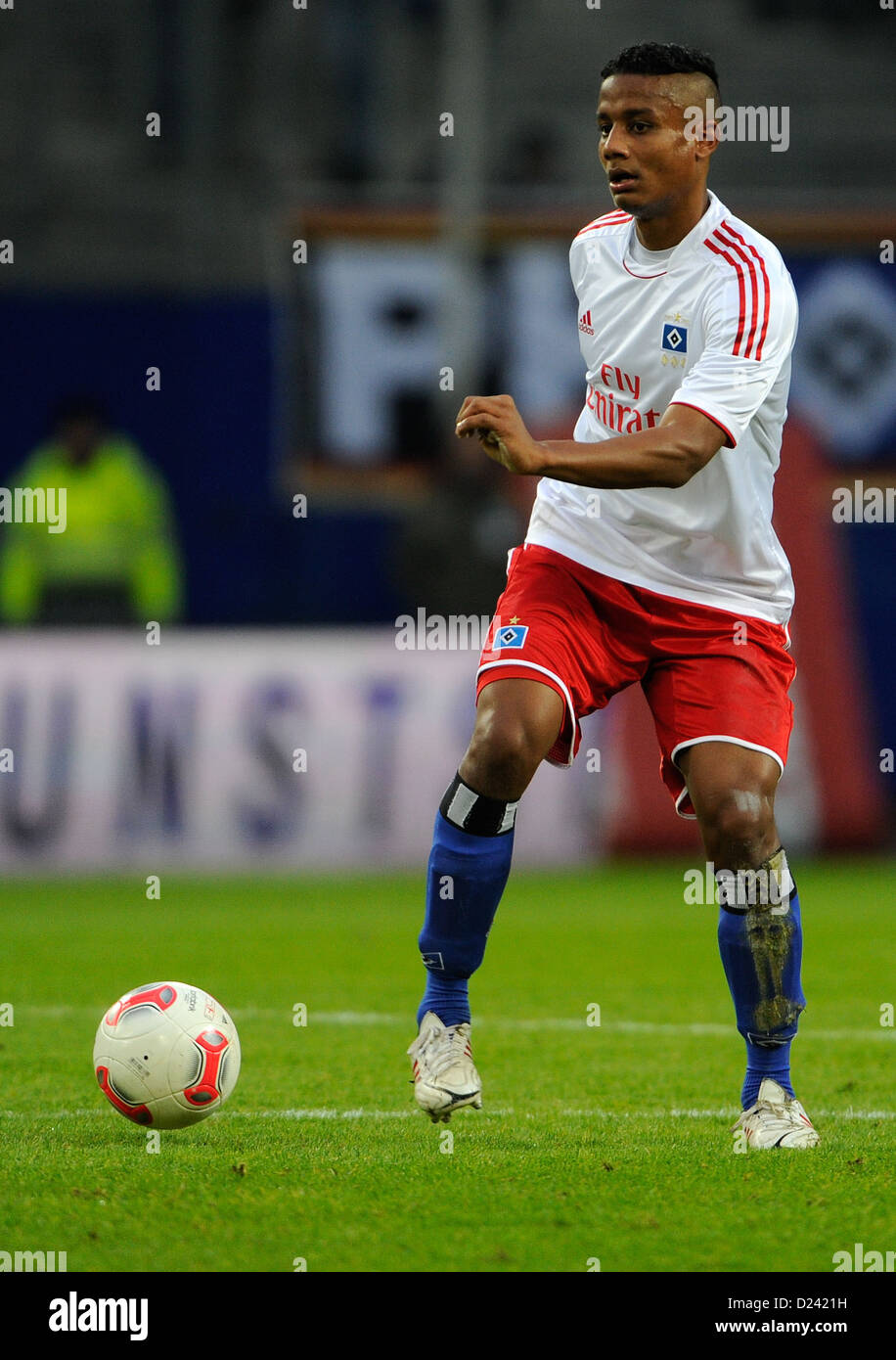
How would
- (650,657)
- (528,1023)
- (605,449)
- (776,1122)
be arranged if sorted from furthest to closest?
(528,1023), (650,657), (776,1122), (605,449)

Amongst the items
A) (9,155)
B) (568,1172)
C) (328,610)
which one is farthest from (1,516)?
(568,1172)

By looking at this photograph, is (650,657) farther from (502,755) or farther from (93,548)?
(93,548)

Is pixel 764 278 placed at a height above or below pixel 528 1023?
above

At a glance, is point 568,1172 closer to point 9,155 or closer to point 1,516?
point 1,516

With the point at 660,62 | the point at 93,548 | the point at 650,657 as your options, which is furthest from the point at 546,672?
the point at 93,548

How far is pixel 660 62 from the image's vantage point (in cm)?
527

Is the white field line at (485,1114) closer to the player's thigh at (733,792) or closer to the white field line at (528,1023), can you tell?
the player's thigh at (733,792)

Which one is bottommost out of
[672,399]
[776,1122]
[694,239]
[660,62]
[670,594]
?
[776,1122]

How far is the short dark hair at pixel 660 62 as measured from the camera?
527 centimetres

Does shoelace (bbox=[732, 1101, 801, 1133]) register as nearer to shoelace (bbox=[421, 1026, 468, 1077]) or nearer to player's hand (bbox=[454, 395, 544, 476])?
shoelace (bbox=[421, 1026, 468, 1077])

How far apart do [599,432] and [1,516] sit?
13186 millimetres

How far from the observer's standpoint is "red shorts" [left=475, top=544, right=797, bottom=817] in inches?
211

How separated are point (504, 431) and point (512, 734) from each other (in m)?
0.80

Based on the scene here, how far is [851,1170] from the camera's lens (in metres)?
4.89
